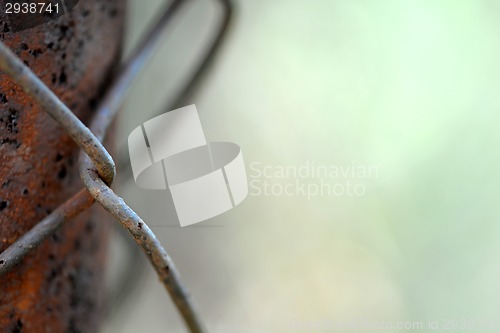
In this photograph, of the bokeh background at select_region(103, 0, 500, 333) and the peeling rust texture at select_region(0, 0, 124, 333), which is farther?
the bokeh background at select_region(103, 0, 500, 333)

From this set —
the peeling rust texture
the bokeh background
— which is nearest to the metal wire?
the peeling rust texture

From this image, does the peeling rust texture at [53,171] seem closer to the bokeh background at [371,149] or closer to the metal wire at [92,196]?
the metal wire at [92,196]

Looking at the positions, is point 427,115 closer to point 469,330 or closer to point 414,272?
point 414,272

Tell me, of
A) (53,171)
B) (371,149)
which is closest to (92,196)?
(53,171)

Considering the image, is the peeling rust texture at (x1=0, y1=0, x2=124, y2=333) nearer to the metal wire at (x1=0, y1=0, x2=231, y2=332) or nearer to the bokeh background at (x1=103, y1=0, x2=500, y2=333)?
the metal wire at (x1=0, y1=0, x2=231, y2=332)

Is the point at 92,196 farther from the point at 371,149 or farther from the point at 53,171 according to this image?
the point at 371,149

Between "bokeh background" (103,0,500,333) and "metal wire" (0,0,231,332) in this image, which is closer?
"metal wire" (0,0,231,332)

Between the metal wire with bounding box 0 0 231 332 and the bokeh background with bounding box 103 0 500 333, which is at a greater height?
the metal wire with bounding box 0 0 231 332
